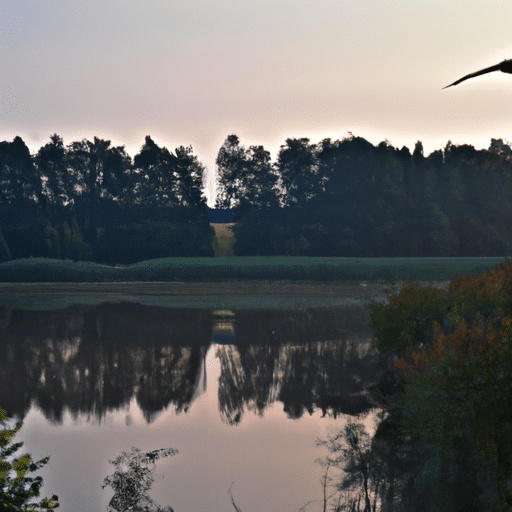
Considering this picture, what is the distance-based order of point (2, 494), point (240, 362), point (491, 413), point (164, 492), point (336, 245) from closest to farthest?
point (2, 494) → point (491, 413) → point (164, 492) → point (240, 362) → point (336, 245)

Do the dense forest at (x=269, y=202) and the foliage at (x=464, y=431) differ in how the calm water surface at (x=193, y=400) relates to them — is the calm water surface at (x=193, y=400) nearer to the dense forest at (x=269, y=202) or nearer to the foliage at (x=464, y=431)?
the foliage at (x=464, y=431)

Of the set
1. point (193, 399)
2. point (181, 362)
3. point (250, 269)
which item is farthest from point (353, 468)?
point (250, 269)

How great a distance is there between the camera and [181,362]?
167ft

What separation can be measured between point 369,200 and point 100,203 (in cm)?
5289

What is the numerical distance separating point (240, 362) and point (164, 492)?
27.7 metres

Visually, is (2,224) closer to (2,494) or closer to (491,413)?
(491,413)

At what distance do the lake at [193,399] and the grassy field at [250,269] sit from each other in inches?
2326

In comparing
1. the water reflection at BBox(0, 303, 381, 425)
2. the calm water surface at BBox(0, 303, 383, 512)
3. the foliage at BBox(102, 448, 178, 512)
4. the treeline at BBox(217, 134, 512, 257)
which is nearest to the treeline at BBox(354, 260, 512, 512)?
the calm water surface at BBox(0, 303, 383, 512)

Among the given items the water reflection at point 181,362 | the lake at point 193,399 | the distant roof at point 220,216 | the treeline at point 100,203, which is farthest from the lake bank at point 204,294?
the distant roof at point 220,216

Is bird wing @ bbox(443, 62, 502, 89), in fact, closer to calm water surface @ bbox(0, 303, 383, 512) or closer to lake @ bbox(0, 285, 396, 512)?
calm water surface @ bbox(0, 303, 383, 512)

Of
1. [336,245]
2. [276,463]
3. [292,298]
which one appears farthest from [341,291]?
[276,463]

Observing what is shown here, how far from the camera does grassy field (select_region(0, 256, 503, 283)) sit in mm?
131750

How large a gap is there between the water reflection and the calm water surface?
103 millimetres

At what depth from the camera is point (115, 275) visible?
137 metres
